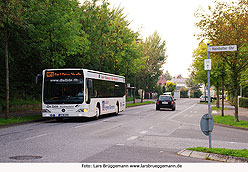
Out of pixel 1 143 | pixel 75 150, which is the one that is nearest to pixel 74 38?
pixel 1 143

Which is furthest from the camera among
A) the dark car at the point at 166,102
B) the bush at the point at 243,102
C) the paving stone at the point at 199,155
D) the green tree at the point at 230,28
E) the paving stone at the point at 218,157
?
the bush at the point at 243,102

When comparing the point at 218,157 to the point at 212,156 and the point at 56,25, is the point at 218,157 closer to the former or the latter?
the point at 212,156

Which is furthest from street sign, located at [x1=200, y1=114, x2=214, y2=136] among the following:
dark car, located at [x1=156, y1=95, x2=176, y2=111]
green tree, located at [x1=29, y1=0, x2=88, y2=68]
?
dark car, located at [x1=156, y1=95, x2=176, y2=111]

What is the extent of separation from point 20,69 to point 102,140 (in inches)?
787

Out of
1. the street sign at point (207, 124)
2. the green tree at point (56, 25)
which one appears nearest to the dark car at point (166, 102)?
the green tree at point (56, 25)

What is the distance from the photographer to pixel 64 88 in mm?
18578

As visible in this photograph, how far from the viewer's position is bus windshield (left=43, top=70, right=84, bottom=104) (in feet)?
60.4

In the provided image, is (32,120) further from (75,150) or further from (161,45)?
(161,45)

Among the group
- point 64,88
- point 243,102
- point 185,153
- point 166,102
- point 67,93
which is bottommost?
point 185,153

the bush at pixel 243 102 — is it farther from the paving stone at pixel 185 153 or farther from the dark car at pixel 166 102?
the paving stone at pixel 185 153

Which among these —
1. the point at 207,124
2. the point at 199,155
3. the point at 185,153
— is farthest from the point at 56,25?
the point at 199,155

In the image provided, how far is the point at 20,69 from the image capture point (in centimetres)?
2906

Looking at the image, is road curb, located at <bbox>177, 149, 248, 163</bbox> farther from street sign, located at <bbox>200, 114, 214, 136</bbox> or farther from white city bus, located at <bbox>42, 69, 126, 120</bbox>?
white city bus, located at <bbox>42, 69, 126, 120</bbox>

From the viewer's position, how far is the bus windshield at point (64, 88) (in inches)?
725
